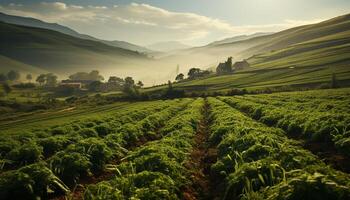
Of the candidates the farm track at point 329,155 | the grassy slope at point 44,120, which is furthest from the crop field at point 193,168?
the grassy slope at point 44,120

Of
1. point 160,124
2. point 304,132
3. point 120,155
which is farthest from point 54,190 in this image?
point 160,124

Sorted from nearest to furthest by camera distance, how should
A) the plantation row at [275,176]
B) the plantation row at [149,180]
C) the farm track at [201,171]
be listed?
1. the plantation row at [275,176]
2. the plantation row at [149,180]
3. the farm track at [201,171]

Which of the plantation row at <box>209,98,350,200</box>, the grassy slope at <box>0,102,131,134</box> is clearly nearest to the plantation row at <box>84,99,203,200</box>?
the plantation row at <box>209,98,350,200</box>

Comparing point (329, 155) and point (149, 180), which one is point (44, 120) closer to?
point (149, 180)

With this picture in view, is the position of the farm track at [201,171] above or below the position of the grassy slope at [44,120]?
above

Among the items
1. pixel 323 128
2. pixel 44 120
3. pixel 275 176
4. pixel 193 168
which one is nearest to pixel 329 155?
pixel 323 128

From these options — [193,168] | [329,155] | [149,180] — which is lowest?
[193,168]

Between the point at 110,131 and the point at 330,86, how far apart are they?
87979mm

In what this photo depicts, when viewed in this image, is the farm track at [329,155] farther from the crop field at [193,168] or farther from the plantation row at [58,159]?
the plantation row at [58,159]

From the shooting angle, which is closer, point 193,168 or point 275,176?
point 275,176

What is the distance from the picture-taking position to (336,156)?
17578 mm

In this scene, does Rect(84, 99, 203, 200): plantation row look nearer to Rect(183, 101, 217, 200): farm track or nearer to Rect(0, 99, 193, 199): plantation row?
Rect(183, 101, 217, 200): farm track

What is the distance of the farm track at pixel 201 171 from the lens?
14.8 m

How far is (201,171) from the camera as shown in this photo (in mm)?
18422
